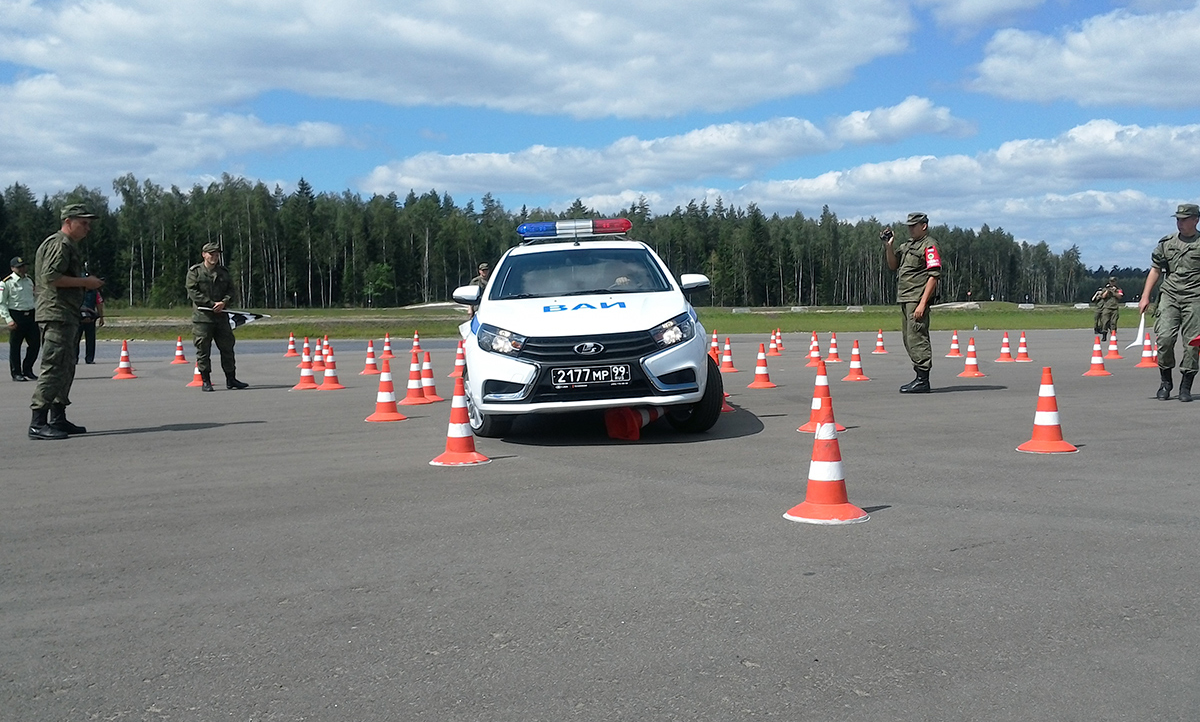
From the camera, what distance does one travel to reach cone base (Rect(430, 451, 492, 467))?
28.2ft

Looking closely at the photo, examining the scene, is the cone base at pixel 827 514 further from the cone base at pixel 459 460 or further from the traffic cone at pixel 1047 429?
the traffic cone at pixel 1047 429

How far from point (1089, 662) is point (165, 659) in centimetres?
322

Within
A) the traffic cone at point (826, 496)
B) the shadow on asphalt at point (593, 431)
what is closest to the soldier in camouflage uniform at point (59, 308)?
the shadow on asphalt at point (593, 431)

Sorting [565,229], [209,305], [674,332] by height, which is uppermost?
[565,229]

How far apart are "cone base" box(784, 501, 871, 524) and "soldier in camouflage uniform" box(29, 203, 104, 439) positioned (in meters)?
7.02

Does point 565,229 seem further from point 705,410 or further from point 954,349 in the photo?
point 954,349

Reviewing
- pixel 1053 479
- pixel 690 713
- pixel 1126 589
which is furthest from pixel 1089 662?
pixel 1053 479

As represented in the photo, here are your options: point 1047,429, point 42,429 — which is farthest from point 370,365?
point 1047,429

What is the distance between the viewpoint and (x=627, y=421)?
995 cm

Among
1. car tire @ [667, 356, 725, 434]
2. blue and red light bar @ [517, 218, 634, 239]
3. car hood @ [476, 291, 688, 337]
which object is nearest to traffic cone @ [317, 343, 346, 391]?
blue and red light bar @ [517, 218, 634, 239]

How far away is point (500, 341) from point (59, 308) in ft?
14.0

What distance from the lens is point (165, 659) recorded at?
404 centimetres

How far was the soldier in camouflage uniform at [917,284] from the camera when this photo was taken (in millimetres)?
14031

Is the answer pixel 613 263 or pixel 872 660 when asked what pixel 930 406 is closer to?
pixel 613 263
